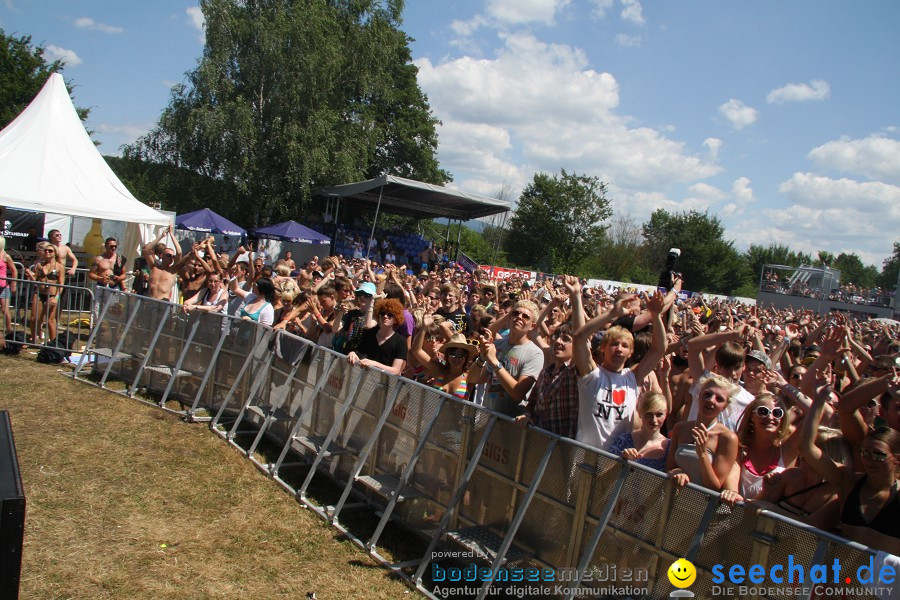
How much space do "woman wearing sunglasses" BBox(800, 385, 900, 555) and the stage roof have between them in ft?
66.8

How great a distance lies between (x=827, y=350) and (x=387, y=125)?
3608 cm

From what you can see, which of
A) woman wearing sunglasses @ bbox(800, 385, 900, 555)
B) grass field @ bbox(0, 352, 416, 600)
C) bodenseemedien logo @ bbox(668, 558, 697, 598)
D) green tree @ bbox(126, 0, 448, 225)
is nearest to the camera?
woman wearing sunglasses @ bbox(800, 385, 900, 555)

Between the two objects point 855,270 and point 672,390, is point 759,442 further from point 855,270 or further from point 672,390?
point 855,270

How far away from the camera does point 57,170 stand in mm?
10867

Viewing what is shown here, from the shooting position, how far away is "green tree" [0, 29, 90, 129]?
29.5m

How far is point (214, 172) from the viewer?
93.4ft

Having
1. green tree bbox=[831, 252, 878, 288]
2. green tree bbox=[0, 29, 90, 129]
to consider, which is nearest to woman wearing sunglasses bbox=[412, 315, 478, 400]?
green tree bbox=[0, 29, 90, 129]

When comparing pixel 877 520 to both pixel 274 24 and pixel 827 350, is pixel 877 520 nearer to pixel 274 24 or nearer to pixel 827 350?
pixel 827 350

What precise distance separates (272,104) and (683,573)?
95.2 feet

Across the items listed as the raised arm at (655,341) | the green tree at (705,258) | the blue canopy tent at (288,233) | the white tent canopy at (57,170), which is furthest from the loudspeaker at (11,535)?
the green tree at (705,258)

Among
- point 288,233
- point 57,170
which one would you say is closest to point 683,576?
point 57,170

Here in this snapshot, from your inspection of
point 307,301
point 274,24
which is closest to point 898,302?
point 274,24

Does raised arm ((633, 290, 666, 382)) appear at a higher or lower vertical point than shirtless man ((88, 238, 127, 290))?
higher

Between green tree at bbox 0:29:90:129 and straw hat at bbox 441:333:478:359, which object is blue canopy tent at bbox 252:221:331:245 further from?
straw hat at bbox 441:333:478:359
